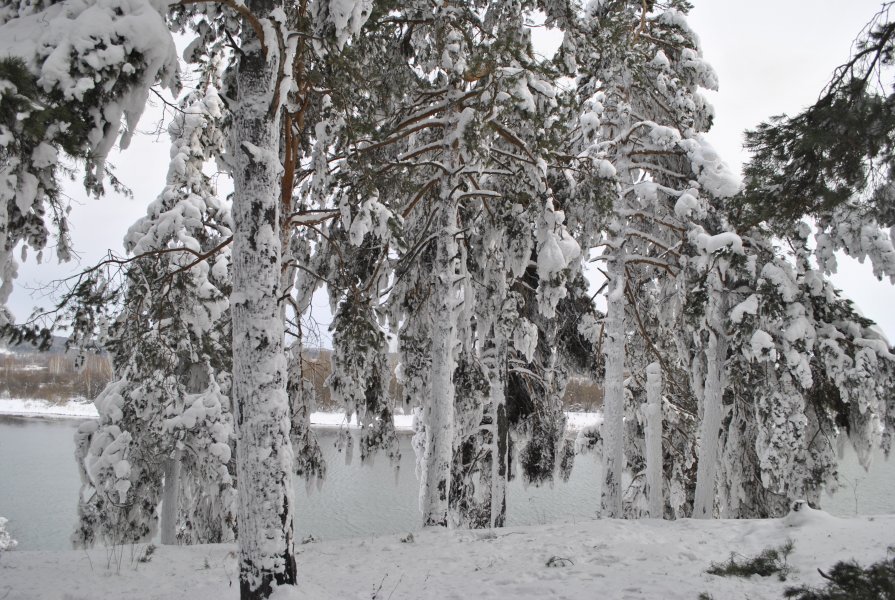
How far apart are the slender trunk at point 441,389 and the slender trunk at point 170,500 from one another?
536 cm

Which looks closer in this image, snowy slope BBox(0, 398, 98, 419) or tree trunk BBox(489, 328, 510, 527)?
tree trunk BBox(489, 328, 510, 527)

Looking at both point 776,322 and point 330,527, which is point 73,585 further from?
point 330,527

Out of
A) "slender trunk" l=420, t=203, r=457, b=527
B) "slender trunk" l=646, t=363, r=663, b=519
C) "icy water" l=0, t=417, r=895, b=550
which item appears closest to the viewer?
"slender trunk" l=420, t=203, r=457, b=527

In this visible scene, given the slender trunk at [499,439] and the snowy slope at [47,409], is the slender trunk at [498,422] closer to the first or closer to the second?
the slender trunk at [499,439]

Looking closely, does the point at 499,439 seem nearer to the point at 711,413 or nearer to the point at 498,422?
the point at 498,422

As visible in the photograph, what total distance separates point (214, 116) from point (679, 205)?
921cm

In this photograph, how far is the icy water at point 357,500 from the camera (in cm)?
1745

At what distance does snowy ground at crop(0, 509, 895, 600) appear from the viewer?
4711 millimetres

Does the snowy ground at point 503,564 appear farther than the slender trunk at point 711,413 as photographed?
No

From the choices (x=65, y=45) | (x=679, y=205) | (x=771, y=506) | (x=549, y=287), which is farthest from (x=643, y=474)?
(x=65, y=45)

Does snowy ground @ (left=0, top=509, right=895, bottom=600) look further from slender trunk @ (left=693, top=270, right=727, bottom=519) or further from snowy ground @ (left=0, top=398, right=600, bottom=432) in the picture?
snowy ground @ (left=0, top=398, right=600, bottom=432)

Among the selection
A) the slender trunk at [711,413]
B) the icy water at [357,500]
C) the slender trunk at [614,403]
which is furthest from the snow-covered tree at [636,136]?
the icy water at [357,500]

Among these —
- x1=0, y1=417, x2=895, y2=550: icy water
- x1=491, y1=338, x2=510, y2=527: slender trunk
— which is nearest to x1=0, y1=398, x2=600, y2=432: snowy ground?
x1=0, y1=417, x2=895, y2=550: icy water

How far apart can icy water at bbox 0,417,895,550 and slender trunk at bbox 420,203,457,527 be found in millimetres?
6689
